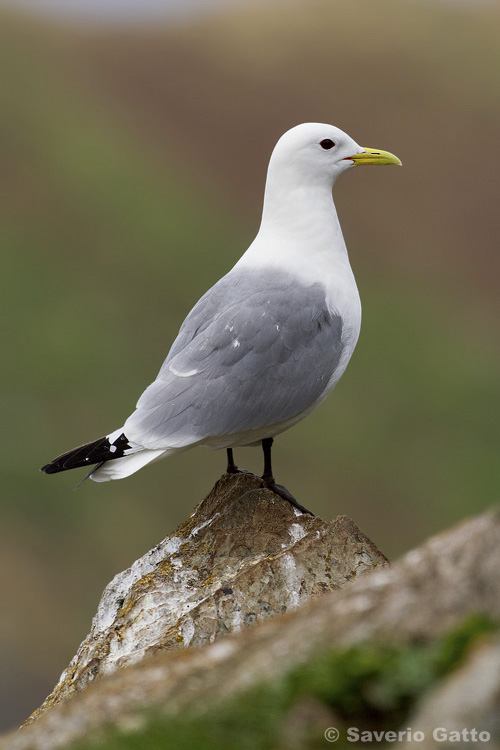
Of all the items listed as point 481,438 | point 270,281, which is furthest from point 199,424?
point 481,438

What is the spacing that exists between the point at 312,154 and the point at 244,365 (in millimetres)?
1790

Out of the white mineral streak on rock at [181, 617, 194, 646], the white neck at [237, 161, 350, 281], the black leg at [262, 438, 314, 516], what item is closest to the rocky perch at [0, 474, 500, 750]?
the white mineral streak on rock at [181, 617, 194, 646]

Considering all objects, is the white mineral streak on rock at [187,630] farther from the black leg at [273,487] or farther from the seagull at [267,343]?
the black leg at [273,487]

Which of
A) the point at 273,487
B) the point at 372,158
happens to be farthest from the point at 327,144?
the point at 273,487

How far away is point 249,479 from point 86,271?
18237mm

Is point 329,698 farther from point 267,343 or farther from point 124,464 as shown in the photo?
point 267,343

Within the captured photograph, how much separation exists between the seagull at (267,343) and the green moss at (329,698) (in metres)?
3.13

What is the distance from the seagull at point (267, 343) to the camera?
6828mm

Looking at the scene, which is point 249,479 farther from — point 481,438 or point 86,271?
point 86,271

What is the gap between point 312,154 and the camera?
7.74 m

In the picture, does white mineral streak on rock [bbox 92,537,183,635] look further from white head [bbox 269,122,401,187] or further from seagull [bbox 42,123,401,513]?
white head [bbox 269,122,401,187]

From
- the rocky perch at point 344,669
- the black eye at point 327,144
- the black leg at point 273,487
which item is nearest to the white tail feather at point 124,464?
the black leg at point 273,487

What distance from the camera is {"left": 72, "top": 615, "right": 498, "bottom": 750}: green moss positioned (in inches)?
142

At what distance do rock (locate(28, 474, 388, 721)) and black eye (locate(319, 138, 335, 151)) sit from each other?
247cm
